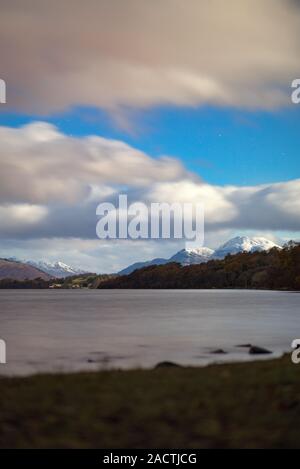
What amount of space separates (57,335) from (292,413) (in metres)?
57.8

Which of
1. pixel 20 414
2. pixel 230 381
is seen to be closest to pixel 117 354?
pixel 230 381

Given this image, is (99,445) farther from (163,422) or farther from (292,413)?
(292,413)

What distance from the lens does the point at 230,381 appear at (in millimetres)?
20391

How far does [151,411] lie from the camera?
16.0 metres

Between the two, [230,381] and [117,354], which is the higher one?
[230,381]

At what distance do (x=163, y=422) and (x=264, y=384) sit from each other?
5883 mm

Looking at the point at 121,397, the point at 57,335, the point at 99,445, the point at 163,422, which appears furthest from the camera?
the point at 57,335

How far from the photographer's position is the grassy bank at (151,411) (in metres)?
14.0

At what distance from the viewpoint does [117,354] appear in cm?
4903
